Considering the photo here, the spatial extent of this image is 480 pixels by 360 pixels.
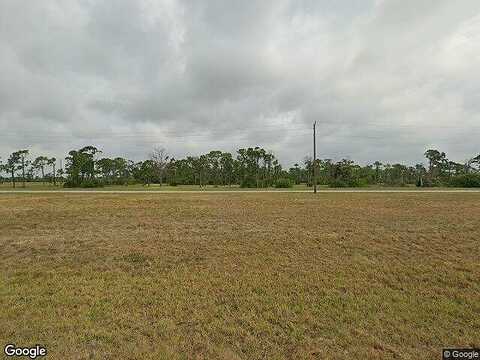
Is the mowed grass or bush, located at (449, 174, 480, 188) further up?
bush, located at (449, 174, 480, 188)

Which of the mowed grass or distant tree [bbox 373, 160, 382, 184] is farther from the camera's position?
distant tree [bbox 373, 160, 382, 184]

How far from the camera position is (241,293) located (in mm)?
5141

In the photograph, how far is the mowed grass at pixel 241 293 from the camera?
3650 millimetres

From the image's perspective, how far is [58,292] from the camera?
5.17 meters

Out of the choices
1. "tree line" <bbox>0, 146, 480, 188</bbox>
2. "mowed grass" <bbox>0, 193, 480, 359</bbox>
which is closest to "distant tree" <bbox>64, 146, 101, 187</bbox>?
"tree line" <bbox>0, 146, 480, 188</bbox>

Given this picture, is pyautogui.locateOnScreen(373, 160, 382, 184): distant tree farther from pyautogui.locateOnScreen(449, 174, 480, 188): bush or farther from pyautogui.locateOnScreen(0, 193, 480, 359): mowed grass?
pyautogui.locateOnScreen(0, 193, 480, 359): mowed grass

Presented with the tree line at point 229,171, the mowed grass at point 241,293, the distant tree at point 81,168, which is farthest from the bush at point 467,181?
the distant tree at point 81,168

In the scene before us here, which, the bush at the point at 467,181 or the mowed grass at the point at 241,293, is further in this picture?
the bush at the point at 467,181

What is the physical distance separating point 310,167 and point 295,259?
6712 centimetres

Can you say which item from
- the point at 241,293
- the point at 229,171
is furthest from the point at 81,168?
the point at 241,293

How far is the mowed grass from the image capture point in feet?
12.0

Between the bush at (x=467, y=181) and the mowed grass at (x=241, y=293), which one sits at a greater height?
the bush at (x=467, y=181)

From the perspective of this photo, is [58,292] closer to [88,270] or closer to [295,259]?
[88,270]

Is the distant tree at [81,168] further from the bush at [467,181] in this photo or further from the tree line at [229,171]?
the bush at [467,181]
